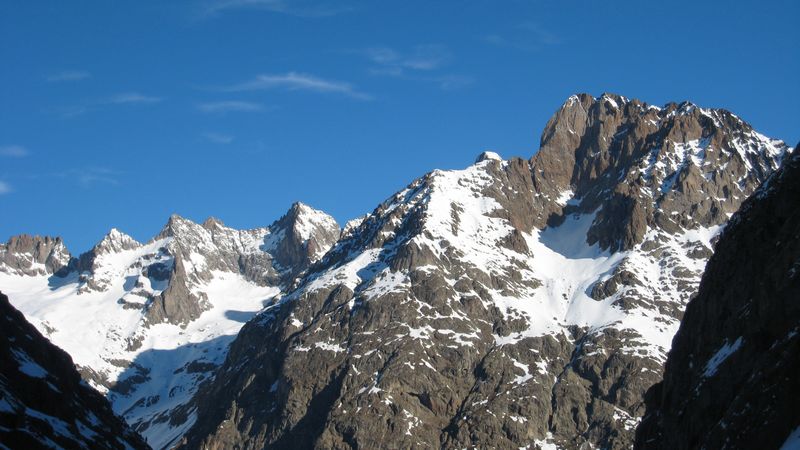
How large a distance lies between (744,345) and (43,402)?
294 feet

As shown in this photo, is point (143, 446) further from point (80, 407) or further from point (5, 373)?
point (5, 373)

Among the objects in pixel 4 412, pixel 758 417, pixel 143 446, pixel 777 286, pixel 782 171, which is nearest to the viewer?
pixel 758 417

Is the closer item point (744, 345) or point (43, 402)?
point (744, 345)

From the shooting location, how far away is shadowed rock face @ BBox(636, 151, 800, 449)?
112250 millimetres

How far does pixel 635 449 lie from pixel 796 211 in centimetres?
4229

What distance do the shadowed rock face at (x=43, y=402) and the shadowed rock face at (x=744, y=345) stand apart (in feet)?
239

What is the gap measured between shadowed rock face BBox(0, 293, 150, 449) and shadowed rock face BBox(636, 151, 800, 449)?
2862 inches

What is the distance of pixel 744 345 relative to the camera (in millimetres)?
128750

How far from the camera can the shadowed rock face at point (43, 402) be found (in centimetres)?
13962

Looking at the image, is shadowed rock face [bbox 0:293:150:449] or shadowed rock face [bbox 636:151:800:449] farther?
shadowed rock face [bbox 0:293:150:449]

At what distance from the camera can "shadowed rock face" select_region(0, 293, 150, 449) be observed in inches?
5497

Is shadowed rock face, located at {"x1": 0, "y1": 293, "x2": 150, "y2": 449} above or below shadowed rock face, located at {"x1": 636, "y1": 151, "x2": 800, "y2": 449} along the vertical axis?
below

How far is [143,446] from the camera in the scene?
641 ft

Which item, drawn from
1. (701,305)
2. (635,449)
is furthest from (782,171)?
(635,449)
